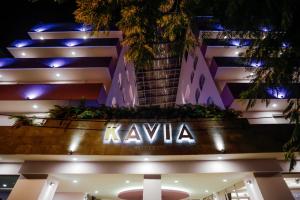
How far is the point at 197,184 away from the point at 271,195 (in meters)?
3.46

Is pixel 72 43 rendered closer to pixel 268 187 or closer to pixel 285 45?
pixel 268 187

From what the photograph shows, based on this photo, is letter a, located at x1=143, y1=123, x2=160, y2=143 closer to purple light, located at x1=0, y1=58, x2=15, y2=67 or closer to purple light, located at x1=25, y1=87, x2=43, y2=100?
purple light, located at x1=25, y1=87, x2=43, y2=100

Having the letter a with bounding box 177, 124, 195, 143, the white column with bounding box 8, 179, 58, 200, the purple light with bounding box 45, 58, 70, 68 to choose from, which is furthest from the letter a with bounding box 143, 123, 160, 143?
the purple light with bounding box 45, 58, 70, 68

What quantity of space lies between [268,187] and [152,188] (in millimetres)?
4509

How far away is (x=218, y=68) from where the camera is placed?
17.4 m

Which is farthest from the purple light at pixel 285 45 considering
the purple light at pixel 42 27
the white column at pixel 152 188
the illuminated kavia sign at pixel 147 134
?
the purple light at pixel 42 27

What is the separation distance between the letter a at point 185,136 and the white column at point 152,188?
179 cm

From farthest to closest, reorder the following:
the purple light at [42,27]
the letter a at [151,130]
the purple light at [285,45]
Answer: the purple light at [42,27] → the letter a at [151,130] → the purple light at [285,45]

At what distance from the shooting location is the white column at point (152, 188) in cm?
883

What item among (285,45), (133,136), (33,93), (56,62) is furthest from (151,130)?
(56,62)

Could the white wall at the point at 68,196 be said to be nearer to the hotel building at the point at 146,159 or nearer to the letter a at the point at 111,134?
the hotel building at the point at 146,159

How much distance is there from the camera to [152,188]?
898 centimetres

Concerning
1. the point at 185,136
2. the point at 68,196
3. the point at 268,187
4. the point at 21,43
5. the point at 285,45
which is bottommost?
the point at 268,187

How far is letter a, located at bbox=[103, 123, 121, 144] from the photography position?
31.1 ft
